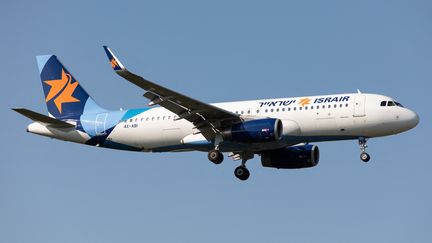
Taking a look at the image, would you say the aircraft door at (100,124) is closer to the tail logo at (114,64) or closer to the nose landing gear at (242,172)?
the nose landing gear at (242,172)

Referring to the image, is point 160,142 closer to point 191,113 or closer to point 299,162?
point 191,113

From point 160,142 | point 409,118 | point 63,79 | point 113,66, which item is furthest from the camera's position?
point 63,79

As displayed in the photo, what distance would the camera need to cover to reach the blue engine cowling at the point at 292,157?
5481 centimetres

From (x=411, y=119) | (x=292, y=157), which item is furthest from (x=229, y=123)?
(x=411, y=119)

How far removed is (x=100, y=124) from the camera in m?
55.7

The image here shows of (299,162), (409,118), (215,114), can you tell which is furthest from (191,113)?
(409,118)

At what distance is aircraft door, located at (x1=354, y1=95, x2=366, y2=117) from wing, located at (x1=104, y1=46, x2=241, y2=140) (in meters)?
6.47

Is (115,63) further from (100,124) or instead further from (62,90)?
(62,90)

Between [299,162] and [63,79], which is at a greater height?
[63,79]

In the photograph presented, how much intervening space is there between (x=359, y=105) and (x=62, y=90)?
20.2 metres

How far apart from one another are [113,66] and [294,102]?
11.6 metres

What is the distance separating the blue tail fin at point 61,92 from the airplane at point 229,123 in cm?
7

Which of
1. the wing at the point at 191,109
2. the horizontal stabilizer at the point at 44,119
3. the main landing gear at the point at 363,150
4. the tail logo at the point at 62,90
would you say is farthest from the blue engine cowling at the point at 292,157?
the tail logo at the point at 62,90

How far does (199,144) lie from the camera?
171 ft
